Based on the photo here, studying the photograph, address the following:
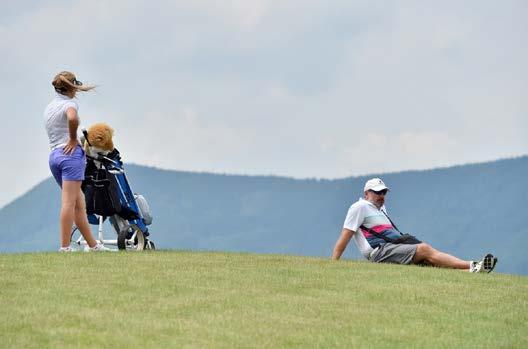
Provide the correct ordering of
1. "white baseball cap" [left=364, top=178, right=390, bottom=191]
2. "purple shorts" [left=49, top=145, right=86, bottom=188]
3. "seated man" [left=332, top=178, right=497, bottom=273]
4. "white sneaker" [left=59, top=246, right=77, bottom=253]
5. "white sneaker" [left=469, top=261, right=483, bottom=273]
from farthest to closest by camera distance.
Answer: "white baseball cap" [left=364, top=178, right=390, bottom=191] < "seated man" [left=332, top=178, right=497, bottom=273] < "white sneaker" [left=469, top=261, right=483, bottom=273] < "white sneaker" [left=59, top=246, right=77, bottom=253] < "purple shorts" [left=49, top=145, right=86, bottom=188]

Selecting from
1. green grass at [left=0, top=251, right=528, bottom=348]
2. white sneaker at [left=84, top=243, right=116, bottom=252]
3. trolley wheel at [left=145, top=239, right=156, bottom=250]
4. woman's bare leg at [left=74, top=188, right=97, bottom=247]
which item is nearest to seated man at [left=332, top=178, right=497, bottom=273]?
green grass at [left=0, top=251, right=528, bottom=348]

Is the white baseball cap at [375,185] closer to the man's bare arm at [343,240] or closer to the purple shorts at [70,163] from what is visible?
the man's bare arm at [343,240]

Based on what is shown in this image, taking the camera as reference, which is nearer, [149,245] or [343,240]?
[343,240]

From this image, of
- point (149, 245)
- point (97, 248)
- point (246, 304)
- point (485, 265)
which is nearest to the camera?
point (246, 304)

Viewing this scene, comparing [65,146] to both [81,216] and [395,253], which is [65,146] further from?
[395,253]

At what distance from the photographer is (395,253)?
51.6 feet

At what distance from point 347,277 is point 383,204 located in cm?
284

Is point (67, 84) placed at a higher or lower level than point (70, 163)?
higher

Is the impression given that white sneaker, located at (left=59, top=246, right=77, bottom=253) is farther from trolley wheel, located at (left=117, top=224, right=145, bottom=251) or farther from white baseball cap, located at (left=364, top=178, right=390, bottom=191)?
white baseball cap, located at (left=364, top=178, right=390, bottom=191)

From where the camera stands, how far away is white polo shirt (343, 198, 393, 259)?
51.0 ft

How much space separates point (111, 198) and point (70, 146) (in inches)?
54.7

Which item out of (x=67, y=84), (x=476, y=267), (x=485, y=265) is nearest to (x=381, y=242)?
(x=476, y=267)

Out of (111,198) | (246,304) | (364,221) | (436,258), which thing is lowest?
(246,304)

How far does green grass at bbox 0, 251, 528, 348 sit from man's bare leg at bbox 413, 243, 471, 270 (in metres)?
0.77
